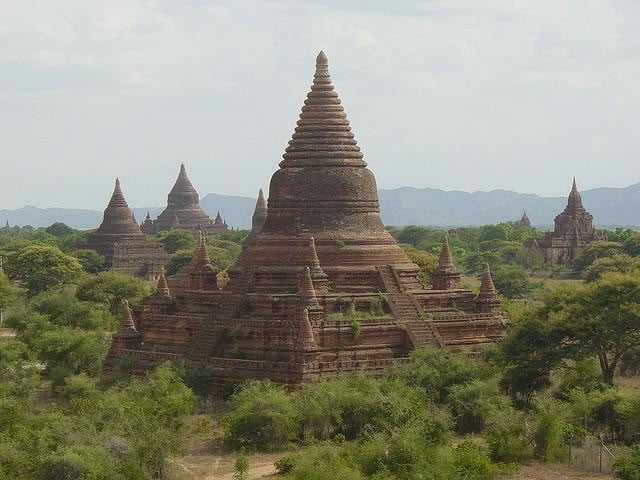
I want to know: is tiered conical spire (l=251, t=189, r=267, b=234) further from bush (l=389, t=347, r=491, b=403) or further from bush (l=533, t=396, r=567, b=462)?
bush (l=533, t=396, r=567, b=462)

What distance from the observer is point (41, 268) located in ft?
250

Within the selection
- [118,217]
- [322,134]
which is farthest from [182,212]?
[322,134]

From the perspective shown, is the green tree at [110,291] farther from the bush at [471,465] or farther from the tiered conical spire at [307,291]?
the bush at [471,465]

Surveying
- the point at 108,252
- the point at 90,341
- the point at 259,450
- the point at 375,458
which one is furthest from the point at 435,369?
Result: the point at 108,252

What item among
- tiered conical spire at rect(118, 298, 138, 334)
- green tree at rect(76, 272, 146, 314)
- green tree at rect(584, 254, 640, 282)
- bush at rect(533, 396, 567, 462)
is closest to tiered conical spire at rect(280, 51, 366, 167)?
tiered conical spire at rect(118, 298, 138, 334)

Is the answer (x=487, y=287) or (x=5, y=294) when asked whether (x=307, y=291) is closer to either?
(x=487, y=287)

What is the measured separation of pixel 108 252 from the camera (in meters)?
92.4

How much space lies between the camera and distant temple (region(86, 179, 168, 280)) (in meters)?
91.3

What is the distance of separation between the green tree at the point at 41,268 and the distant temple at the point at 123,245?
12.1 metres

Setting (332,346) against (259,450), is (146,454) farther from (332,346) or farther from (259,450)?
(332,346)

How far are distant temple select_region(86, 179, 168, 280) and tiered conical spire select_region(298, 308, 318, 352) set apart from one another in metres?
55.0

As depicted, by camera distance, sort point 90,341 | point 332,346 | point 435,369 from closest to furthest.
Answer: point 435,369, point 332,346, point 90,341

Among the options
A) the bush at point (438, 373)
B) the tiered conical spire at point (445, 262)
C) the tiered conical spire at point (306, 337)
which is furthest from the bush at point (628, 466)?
the tiered conical spire at point (445, 262)

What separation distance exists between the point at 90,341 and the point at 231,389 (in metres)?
8.79
